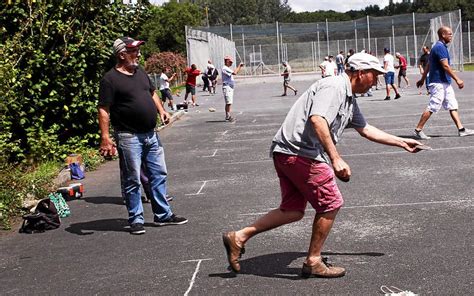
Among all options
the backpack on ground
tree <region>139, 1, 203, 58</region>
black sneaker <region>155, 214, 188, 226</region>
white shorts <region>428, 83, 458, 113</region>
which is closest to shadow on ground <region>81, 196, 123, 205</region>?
the backpack on ground

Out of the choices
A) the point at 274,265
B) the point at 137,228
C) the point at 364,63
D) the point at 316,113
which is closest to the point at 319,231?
the point at 274,265

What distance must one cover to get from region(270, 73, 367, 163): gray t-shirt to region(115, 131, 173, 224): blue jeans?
2.34m

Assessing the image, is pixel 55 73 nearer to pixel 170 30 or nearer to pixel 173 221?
pixel 173 221

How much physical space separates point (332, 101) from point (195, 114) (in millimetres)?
18638

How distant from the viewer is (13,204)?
861 centimetres

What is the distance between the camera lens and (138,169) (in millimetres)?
7227

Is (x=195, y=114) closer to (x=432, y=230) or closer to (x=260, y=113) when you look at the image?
(x=260, y=113)

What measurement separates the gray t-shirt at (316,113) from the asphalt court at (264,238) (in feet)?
3.34

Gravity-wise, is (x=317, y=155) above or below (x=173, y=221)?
above

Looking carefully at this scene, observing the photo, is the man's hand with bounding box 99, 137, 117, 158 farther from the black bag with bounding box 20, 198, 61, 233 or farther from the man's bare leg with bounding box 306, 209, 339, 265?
the man's bare leg with bounding box 306, 209, 339, 265

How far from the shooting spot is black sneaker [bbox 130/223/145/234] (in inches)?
282

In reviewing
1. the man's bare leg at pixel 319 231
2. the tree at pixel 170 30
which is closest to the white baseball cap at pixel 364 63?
the man's bare leg at pixel 319 231

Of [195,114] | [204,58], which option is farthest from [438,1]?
[195,114]

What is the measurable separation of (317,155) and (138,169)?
2656mm
